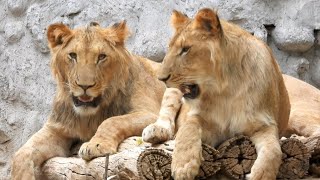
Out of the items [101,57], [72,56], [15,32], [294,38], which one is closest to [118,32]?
[101,57]

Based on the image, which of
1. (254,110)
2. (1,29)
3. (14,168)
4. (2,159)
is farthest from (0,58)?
(254,110)

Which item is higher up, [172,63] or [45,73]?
[172,63]

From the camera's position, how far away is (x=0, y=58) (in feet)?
20.6

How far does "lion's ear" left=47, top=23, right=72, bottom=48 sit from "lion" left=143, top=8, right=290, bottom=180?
34.2 inches

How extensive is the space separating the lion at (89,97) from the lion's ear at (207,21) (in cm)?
82

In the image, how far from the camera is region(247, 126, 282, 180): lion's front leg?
11.7 feet

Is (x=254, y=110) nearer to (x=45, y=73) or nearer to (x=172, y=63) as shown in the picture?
(x=172, y=63)

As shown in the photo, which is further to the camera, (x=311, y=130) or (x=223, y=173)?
(x=311, y=130)

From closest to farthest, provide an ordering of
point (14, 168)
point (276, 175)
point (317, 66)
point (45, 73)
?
point (276, 175) < point (14, 168) < point (317, 66) < point (45, 73)

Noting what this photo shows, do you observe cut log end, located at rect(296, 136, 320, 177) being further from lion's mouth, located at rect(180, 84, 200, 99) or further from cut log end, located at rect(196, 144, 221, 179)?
lion's mouth, located at rect(180, 84, 200, 99)

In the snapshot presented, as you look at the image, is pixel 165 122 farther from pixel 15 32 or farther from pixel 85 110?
pixel 15 32

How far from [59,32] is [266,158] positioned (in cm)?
159

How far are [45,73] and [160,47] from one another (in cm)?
96

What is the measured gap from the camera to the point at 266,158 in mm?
3607
